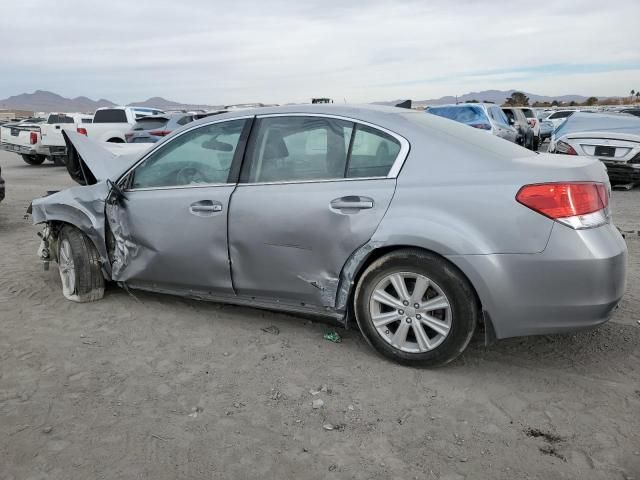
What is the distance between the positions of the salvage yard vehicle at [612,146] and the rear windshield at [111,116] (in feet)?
44.8

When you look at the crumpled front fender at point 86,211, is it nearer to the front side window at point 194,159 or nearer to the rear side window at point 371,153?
the front side window at point 194,159

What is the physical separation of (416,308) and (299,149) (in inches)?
51.5

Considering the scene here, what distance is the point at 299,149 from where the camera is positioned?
387 cm

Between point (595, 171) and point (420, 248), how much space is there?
1.11 m

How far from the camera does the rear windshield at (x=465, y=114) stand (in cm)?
1388

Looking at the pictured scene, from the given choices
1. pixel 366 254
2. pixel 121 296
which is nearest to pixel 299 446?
pixel 366 254

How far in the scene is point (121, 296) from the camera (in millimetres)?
4957

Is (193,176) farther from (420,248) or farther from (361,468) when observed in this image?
(361,468)

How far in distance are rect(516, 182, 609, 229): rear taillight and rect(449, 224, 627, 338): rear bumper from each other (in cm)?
5

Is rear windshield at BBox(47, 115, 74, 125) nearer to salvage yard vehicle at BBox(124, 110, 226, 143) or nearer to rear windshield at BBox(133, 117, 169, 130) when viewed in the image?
salvage yard vehicle at BBox(124, 110, 226, 143)

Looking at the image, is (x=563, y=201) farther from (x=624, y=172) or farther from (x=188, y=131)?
(x=624, y=172)

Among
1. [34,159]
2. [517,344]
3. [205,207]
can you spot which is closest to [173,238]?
[205,207]

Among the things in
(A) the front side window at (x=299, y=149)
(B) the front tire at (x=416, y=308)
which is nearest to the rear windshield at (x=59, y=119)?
(A) the front side window at (x=299, y=149)

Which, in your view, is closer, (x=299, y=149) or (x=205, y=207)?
(x=299, y=149)
